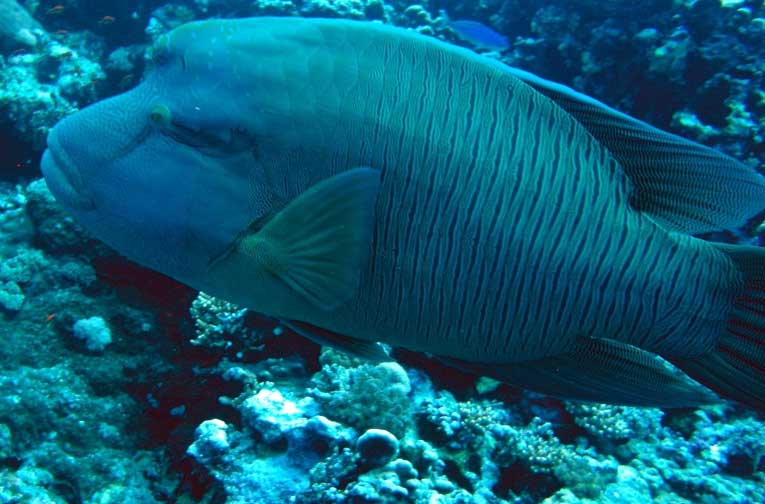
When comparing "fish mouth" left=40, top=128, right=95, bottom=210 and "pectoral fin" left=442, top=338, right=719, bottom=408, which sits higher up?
"fish mouth" left=40, top=128, right=95, bottom=210

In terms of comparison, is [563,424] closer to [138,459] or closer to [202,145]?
[138,459]

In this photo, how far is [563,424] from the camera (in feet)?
15.7

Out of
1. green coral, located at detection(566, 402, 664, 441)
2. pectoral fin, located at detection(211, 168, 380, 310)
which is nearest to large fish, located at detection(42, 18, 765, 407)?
pectoral fin, located at detection(211, 168, 380, 310)

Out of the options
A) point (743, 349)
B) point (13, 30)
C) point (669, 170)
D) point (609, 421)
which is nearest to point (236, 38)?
point (669, 170)

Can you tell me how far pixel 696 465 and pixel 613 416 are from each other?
0.86 meters

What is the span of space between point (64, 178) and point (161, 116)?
0.37 m

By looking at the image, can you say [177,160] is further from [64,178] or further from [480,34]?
[480,34]

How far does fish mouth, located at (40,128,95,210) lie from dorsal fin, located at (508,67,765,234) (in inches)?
52.0

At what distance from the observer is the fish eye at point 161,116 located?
147cm

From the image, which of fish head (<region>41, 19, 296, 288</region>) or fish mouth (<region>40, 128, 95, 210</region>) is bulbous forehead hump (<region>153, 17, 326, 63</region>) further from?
fish mouth (<region>40, 128, 95, 210</region>)

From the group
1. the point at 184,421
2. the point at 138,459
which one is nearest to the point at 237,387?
the point at 184,421

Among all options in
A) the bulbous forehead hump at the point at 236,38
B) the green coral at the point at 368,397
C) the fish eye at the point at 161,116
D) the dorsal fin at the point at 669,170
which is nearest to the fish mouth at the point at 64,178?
the fish eye at the point at 161,116

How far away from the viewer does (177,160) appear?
1.47 m

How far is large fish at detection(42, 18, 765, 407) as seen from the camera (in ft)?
4.71
